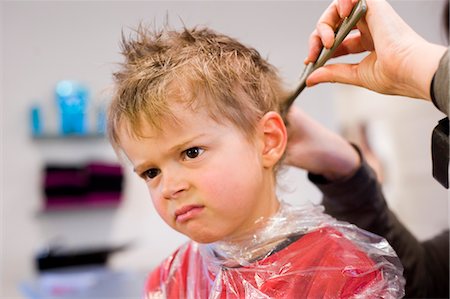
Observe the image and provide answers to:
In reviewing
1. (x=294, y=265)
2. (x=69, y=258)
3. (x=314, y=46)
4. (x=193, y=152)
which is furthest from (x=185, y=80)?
(x=69, y=258)

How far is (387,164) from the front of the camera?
3279mm

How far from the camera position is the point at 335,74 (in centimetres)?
86

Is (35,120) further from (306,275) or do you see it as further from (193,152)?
(306,275)

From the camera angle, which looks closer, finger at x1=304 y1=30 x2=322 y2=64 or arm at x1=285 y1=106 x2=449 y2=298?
finger at x1=304 y1=30 x2=322 y2=64

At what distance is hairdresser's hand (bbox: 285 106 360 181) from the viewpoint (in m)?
1.13

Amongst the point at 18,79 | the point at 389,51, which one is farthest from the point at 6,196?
the point at 389,51

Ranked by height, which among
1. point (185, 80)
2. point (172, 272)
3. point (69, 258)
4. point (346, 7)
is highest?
point (346, 7)

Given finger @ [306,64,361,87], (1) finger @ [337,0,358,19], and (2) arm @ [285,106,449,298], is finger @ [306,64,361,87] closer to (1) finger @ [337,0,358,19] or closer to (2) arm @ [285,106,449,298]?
(1) finger @ [337,0,358,19]

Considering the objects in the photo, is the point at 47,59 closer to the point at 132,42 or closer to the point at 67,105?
the point at 67,105

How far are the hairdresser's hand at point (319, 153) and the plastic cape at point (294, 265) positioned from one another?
21 cm

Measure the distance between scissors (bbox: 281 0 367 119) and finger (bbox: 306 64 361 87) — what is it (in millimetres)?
Answer: 16

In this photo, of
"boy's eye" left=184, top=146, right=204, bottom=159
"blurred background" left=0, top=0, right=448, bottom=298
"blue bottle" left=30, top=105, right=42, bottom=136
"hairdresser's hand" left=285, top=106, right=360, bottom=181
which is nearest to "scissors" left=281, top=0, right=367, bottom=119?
"hairdresser's hand" left=285, top=106, right=360, bottom=181

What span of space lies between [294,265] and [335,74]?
325 millimetres

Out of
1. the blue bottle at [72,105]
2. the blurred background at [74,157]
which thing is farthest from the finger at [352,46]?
the blue bottle at [72,105]
